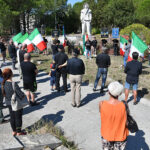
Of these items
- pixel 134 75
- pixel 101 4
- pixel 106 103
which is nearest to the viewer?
pixel 106 103

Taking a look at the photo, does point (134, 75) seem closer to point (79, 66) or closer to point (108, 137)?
point (79, 66)

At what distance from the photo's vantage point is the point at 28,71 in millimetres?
5785

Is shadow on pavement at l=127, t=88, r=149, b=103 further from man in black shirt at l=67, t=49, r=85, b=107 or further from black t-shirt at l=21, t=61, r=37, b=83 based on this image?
black t-shirt at l=21, t=61, r=37, b=83

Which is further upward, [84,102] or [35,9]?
[35,9]

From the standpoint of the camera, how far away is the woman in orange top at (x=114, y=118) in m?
2.86

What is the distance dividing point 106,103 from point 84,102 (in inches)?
152

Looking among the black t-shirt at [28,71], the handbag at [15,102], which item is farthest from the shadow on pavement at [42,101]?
the handbag at [15,102]

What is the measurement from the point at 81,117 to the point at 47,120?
94cm

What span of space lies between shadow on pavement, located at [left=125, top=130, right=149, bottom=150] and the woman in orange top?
4.45ft

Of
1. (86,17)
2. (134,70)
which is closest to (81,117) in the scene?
(134,70)

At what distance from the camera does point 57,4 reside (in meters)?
52.7

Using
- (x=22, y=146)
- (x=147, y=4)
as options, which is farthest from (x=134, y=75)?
(x=147, y=4)

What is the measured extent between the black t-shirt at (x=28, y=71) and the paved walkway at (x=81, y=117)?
94 cm

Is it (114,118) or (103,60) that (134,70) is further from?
(114,118)
